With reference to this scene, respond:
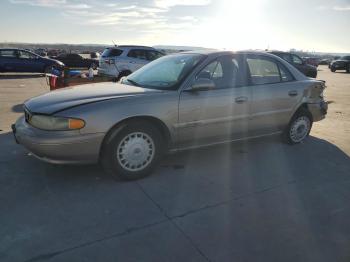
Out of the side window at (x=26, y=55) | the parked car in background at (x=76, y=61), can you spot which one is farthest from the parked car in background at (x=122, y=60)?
the parked car in background at (x=76, y=61)

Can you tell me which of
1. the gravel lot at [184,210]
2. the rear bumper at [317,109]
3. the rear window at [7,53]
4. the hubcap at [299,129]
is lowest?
the gravel lot at [184,210]

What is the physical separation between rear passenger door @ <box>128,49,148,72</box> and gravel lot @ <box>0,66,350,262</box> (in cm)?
744

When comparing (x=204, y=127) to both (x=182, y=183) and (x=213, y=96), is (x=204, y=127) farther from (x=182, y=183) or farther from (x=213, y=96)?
(x=182, y=183)

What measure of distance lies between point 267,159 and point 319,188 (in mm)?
1027

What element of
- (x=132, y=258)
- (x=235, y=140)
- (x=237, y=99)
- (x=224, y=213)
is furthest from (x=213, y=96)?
(x=132, y=258)

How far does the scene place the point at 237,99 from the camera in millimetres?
4645

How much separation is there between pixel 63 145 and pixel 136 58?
360 inches

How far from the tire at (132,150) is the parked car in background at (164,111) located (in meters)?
0.01

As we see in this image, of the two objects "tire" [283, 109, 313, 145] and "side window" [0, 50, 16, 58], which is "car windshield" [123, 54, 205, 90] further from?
"side window" [0, 50, 16, 58]

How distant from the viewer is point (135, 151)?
158 inches

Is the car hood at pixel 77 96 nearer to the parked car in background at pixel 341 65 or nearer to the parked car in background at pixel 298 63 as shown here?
the parked car in background at pixel 298 63

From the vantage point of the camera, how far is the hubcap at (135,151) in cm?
395

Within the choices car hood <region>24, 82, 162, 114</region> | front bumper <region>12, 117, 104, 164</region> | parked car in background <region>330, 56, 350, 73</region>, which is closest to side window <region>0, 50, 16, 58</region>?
car hood <region>24, 82, 162, 114</region>

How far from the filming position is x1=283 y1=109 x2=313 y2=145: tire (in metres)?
5.59
